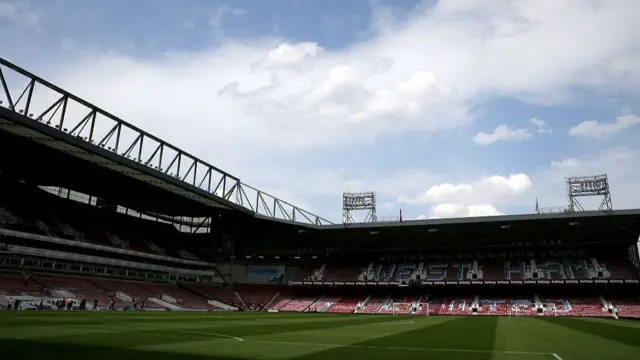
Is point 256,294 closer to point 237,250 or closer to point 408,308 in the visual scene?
point 237,250

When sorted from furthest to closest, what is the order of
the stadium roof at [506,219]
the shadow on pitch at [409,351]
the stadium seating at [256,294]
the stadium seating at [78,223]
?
1. the stadium seating at [256,294]
2. the stadium roof at [506,219]
3. the stadium seating at [78,223]
4. the shadow on pitch at [409,351]

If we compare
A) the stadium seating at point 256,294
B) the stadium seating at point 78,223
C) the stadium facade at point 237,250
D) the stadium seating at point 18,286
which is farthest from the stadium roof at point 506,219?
the stadium seating at point 18,286

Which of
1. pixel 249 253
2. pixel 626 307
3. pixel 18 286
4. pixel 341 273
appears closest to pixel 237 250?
pixel 249 253

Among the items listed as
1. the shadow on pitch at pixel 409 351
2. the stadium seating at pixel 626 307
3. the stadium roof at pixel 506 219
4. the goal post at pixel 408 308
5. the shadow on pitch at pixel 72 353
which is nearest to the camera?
the shadow on pitch at pixel 72 353

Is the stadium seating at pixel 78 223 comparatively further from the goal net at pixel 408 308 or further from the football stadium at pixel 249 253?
the goal net at pixel 408 308

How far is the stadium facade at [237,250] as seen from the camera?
49.8m

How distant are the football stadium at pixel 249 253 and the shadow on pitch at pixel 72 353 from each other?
23447mm

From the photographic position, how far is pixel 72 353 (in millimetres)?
12797

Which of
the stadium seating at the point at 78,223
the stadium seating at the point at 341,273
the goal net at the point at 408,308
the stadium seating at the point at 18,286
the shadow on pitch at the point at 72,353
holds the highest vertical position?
the stadium seating at the point at 78,223

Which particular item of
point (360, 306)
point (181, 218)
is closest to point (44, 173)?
point (181, 218)

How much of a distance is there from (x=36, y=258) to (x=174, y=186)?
16507 millimetres

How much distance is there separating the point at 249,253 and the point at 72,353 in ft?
222

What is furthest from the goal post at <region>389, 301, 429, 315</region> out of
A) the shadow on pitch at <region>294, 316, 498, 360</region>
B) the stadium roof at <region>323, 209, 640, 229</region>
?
the shadow on pitch at <region>294, 316, 498, 360</region>

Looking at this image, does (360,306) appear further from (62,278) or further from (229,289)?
(62,278)
